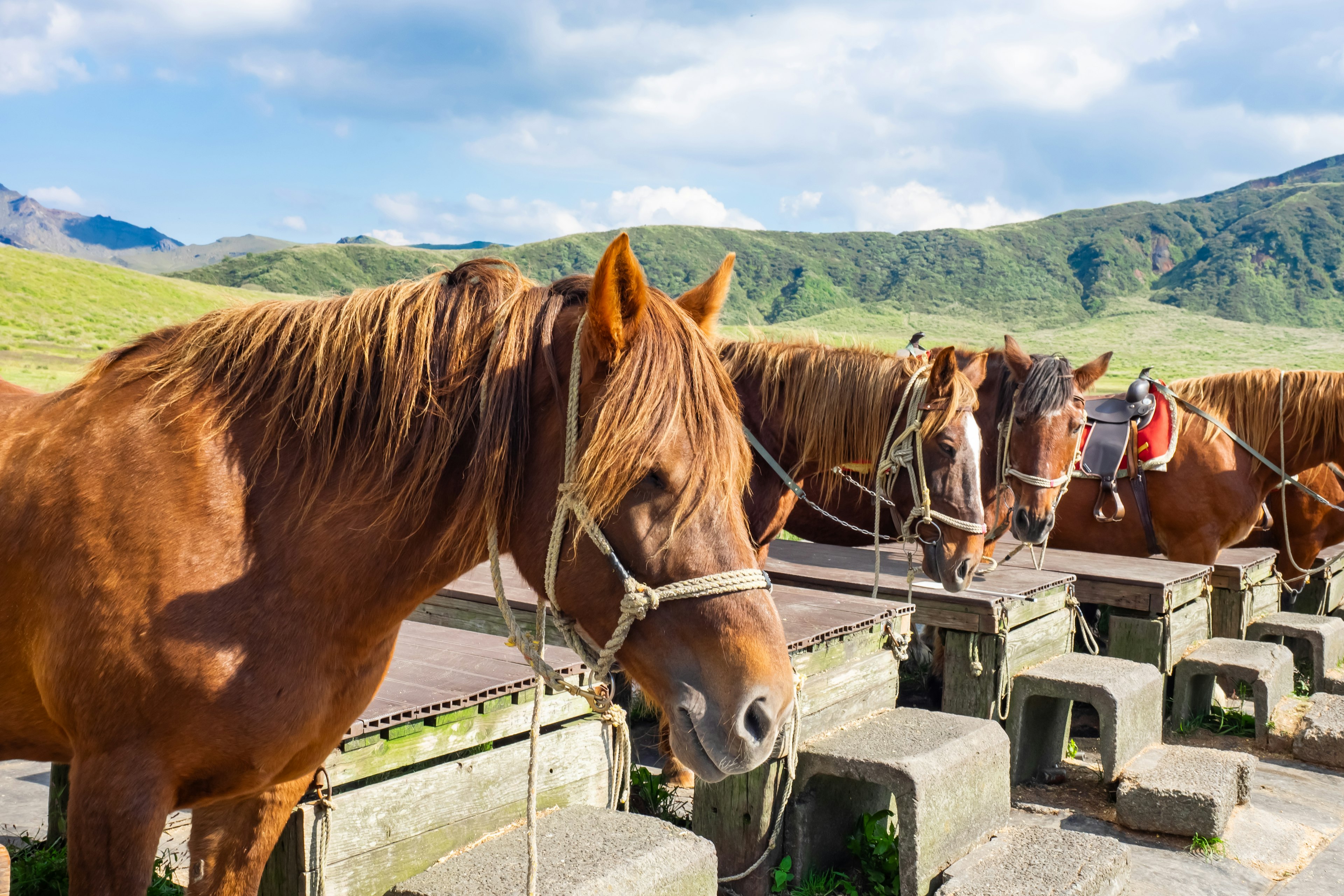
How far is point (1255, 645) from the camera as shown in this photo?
6.14 m

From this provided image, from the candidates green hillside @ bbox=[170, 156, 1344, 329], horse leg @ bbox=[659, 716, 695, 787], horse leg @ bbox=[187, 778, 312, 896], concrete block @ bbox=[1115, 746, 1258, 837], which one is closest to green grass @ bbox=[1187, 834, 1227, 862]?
concrete block @ bbox=[1115, 746, 1258, 837]

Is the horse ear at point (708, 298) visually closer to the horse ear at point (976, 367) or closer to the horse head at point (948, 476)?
the horse head at point (948, 476)

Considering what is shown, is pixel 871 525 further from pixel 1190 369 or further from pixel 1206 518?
pixel 1190 369

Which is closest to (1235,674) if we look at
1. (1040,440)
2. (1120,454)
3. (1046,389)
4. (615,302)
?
(1120,454)

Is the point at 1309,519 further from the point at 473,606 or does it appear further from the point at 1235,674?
the point at 473,606

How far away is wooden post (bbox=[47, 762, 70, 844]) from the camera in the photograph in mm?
3223

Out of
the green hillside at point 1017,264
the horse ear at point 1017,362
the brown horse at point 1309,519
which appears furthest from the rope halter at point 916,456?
the green hillside at point 1017,264

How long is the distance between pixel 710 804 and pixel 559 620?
88.2 inches

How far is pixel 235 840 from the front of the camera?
196cm

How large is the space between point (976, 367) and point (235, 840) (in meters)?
4.85

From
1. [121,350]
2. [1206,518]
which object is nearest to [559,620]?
[121,350]

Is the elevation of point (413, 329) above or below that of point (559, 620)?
above

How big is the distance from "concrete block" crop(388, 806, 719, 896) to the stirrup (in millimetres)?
5389

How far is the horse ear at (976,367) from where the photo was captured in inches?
219
